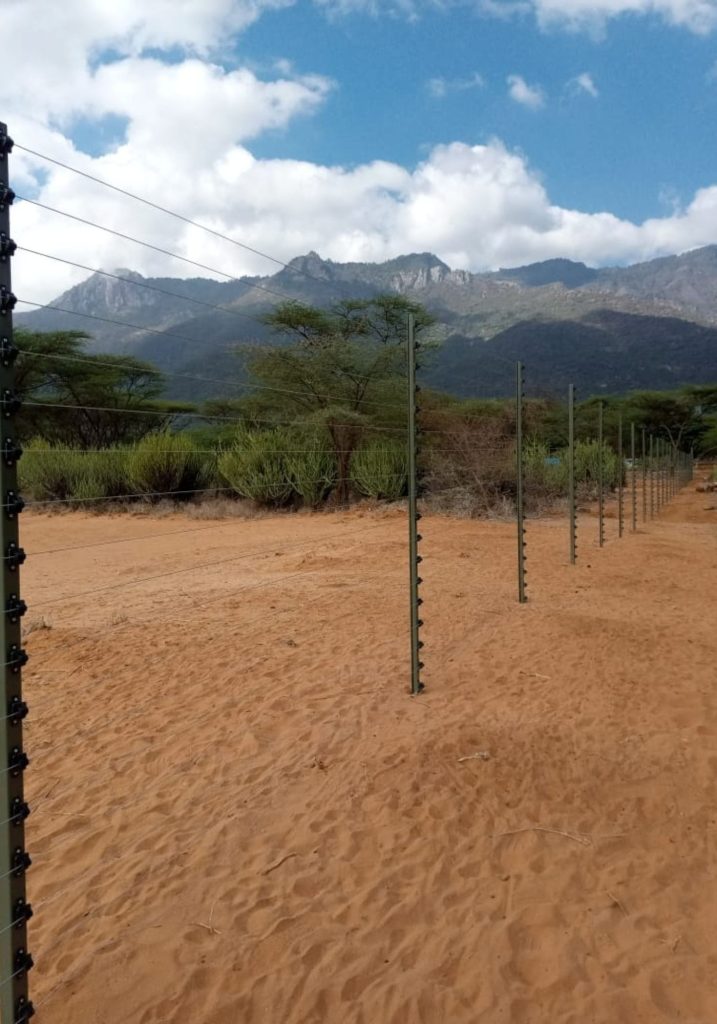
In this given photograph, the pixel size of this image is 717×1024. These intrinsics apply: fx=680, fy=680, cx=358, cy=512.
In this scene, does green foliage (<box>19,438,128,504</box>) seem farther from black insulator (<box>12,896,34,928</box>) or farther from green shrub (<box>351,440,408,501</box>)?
black insulator (<box>12,896,34,928</box>)

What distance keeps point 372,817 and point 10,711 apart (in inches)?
68.0

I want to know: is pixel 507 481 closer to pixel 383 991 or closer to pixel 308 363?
pixel 308 363

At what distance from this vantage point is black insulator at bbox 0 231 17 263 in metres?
1.45

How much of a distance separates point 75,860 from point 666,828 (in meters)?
2.26

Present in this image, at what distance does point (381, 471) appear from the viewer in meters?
13.7

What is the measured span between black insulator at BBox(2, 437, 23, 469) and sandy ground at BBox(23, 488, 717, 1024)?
1.52 m

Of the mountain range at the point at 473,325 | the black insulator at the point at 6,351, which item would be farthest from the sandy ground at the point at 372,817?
the mountain range at the point at 473,325

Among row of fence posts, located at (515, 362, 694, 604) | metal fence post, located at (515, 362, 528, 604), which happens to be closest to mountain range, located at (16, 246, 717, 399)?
row of fence posts, located at (515, 362, 694, 604)

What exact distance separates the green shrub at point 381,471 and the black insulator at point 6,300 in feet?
39.5

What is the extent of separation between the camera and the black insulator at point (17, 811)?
57.0 inches

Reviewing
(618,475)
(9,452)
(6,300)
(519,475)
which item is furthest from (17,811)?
(618,475)

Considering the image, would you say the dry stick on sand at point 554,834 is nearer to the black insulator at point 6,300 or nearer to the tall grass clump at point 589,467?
the black insulator at point 6,300

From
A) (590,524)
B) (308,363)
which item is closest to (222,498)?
(308,363)

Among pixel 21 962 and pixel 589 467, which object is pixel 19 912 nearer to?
pixel 21 962
